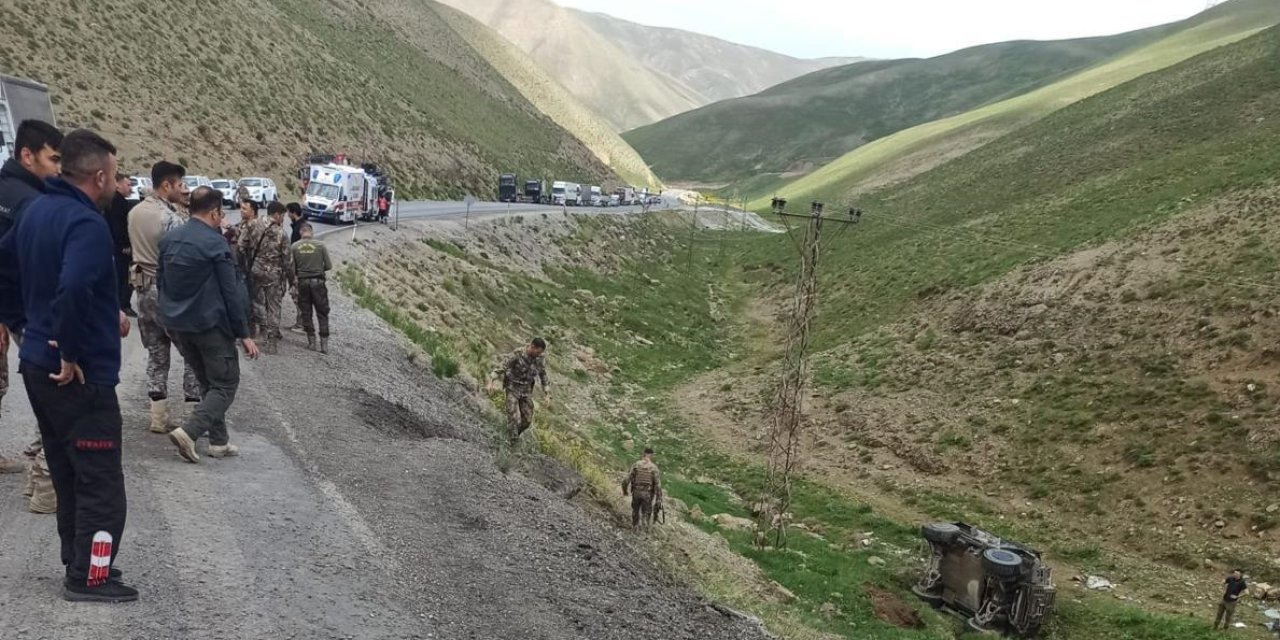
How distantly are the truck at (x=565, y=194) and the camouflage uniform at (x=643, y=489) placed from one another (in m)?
60.3

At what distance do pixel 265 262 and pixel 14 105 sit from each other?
11.6 metres

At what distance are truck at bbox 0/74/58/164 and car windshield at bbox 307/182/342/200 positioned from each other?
12670 millimetres

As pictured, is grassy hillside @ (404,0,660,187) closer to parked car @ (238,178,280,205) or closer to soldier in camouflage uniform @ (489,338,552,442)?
parked car @ (238,178,280,205)

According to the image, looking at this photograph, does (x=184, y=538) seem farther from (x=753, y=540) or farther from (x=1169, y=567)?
(x=1169, y=567)

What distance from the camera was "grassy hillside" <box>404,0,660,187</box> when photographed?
14838 cm

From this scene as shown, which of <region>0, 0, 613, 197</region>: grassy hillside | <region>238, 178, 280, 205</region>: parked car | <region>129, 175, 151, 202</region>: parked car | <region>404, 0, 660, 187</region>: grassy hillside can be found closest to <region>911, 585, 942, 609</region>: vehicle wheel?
<region>129, 175, 151, 202</region>: parked car

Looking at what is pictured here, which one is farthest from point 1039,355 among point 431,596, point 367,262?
point 431,596

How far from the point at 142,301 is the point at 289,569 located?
3.69 m

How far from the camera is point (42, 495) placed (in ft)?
19.9

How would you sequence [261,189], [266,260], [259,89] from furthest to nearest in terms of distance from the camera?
[259,89] < [261,189] < [266,260]

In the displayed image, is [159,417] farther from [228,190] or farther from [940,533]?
[228,190]

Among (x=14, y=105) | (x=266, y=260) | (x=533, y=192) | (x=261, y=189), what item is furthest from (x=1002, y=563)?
(x=533, y=192)

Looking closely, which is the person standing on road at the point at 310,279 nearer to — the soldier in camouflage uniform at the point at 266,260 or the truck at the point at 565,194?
the soldier in camouflage uniform at the point at 266,260

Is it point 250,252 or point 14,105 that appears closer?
point 250,252
